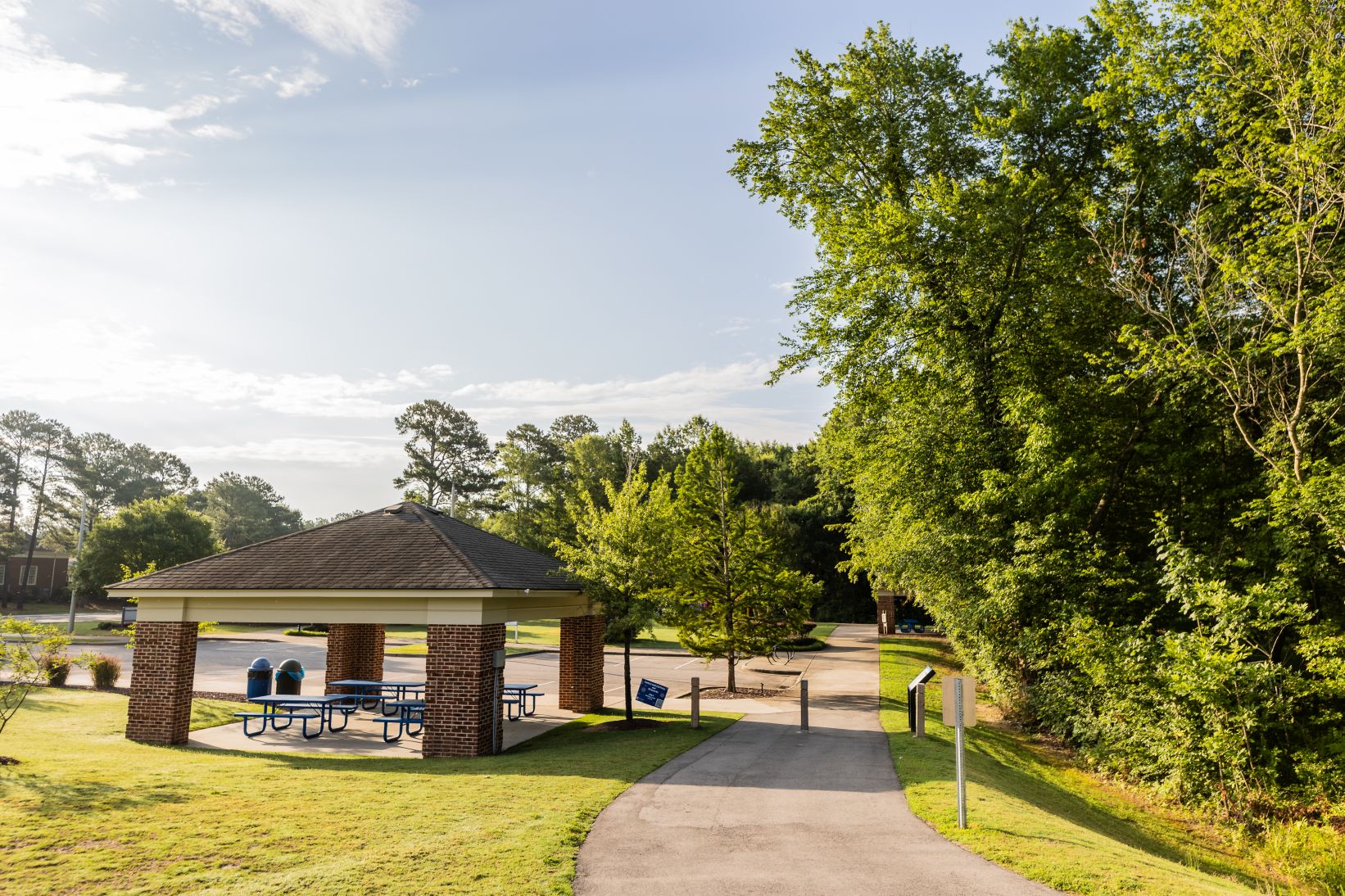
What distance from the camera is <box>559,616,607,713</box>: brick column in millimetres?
21000

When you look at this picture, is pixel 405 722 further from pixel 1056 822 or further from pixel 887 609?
pixel 887 609

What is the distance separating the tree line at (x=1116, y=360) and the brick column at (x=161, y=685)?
53.8 ft

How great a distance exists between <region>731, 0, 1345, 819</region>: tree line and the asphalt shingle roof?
33.5ft

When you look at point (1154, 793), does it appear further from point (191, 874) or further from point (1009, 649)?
point (191, 874)

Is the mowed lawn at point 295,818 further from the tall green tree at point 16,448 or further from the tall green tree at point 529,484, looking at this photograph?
the tall green tree at point 16,448

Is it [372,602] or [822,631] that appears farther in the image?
[822,631]

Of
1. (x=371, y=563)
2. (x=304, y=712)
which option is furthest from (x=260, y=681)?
(x=371, y=563)

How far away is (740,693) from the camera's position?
25.0 metres

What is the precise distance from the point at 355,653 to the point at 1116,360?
2145cm

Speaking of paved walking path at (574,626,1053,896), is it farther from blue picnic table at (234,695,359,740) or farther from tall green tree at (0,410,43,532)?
tall green tree at (0,410,43,532)

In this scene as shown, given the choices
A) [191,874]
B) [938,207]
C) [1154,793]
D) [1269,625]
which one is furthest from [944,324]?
[191,874]

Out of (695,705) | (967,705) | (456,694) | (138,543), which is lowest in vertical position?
(695,705)

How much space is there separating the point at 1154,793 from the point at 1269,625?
394 cm

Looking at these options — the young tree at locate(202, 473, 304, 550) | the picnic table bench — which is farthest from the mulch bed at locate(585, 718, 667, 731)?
the young tree at locate(202, 473, 304, 550)
